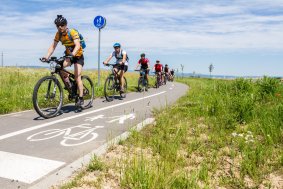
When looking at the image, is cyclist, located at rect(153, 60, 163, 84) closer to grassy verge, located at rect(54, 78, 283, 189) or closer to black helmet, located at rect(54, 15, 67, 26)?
black helmet, located at rect(54, 15, 67, 26)

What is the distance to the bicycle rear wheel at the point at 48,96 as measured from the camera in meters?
6.96

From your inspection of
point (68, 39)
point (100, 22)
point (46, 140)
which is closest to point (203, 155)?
point (46, 140)

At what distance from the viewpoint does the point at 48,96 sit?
731 cm

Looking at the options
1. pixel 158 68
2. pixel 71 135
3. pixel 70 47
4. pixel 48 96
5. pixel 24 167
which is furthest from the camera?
pixel 158 68

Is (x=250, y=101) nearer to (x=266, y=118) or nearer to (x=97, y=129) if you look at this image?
(x=266, y=118)

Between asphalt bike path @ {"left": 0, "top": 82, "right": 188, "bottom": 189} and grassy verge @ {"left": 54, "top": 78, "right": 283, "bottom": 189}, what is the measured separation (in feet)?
1.91

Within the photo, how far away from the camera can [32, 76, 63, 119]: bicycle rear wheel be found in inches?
274

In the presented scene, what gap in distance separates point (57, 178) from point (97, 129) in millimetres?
2766

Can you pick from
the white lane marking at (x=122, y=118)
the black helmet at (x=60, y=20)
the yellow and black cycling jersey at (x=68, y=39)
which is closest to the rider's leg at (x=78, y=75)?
the yellow and black cycling jersey at (x=68, y=39)

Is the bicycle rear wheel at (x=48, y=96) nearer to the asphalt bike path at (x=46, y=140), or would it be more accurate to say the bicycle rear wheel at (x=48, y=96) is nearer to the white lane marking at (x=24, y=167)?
the asphalt bike path at (x=46, y=140)

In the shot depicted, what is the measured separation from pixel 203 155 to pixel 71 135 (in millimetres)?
2544

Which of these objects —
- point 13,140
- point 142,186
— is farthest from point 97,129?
point 142,186

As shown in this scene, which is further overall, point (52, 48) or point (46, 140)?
point (52, 48)

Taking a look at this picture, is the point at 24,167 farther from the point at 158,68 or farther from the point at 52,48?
the point at 158,68
